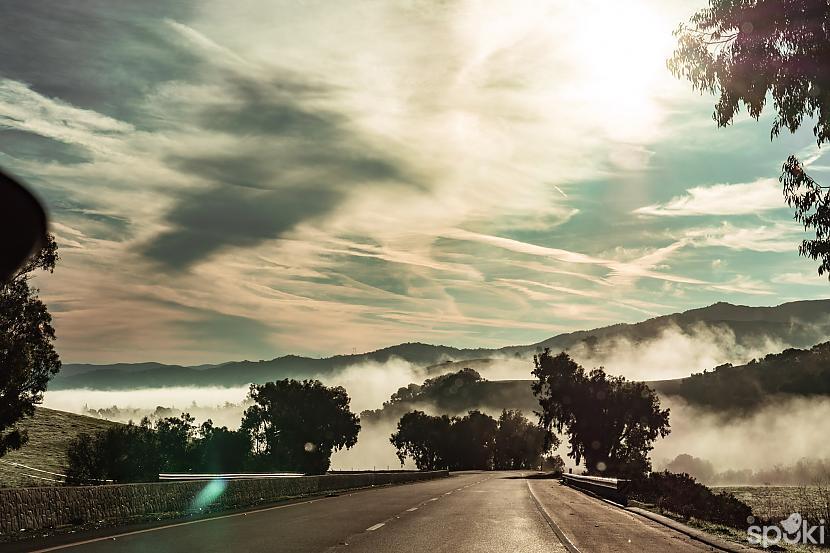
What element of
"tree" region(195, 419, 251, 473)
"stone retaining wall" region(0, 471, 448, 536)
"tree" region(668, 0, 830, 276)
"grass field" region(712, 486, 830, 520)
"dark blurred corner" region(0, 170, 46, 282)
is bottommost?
"tree" region(195, 419, 251, 473)

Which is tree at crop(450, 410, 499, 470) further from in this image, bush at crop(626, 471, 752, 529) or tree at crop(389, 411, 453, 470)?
bush at crop(626, 471, 752, 529)

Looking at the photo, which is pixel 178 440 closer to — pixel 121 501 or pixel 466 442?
pixel 466 442

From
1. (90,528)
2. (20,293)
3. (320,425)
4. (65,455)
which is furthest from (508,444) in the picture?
(90,528)

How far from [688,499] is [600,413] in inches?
2208

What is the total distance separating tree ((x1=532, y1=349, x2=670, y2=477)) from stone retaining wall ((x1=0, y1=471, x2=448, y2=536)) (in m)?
57.6

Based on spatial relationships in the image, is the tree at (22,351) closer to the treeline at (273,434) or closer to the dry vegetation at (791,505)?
the dry vegetation at (791,505)

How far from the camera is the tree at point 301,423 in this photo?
128250 millimetres

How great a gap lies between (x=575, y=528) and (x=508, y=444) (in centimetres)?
16315

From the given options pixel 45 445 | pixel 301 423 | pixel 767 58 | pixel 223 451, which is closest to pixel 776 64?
pixel 767 58

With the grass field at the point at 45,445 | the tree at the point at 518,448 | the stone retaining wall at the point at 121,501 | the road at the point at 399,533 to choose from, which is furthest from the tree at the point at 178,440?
the road at the point at 399,533

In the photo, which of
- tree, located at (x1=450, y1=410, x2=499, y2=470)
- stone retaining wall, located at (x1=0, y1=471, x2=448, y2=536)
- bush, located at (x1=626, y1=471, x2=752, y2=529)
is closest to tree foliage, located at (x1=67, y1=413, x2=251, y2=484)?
stone retaining wall, located at (x1=0, y1=471, x2=448, y2=536)

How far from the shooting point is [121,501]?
1778 cm

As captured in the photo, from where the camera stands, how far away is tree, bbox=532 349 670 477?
82.4 m

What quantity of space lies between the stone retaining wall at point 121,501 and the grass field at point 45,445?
28939 millimetres
